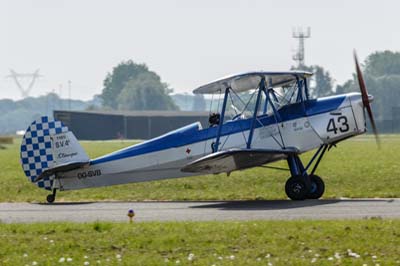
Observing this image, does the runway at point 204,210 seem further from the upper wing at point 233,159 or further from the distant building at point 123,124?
the distant building at point 123,124

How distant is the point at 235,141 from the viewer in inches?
803

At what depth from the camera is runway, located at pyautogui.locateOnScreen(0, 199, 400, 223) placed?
16.2 m

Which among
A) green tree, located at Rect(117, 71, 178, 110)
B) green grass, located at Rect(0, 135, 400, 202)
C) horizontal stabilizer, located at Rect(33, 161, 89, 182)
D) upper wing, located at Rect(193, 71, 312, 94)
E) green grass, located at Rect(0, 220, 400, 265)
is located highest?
green tree, located at Rect(117, 71, 178, 110)

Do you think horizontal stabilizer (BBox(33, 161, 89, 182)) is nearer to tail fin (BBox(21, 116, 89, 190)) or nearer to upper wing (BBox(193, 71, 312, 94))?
tail fin (BBox(21, 116, 89, 190))

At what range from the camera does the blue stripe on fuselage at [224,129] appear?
20.1m

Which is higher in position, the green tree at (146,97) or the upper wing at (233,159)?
the green tree at (146,97)

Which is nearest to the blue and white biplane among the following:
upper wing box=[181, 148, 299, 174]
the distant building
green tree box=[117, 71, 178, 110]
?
upper wing box=[181, 148, 299, 174]

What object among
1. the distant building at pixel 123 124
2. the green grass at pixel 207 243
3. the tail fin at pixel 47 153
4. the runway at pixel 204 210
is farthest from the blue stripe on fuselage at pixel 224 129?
the distant building at pixel 123 124

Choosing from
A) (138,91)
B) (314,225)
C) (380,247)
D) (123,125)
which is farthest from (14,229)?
(138,91)

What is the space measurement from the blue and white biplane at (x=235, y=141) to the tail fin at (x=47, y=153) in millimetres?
22

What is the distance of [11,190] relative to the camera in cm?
2469

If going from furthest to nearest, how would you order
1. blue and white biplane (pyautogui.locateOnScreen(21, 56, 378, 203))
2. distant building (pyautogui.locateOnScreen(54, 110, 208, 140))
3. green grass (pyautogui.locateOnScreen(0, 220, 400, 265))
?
distant building (pyautogui.locateOnScreen(54, 110, 208, 140)), blue and white biplane (pyautogui.locateOnScreen(21, 56, 378, 203)), green grass (pyautogui.locateOnScreen(0, 220, 400, 265))

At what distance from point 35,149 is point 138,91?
17314 centimetres

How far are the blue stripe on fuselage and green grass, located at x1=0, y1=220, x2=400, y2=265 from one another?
19.9ft
